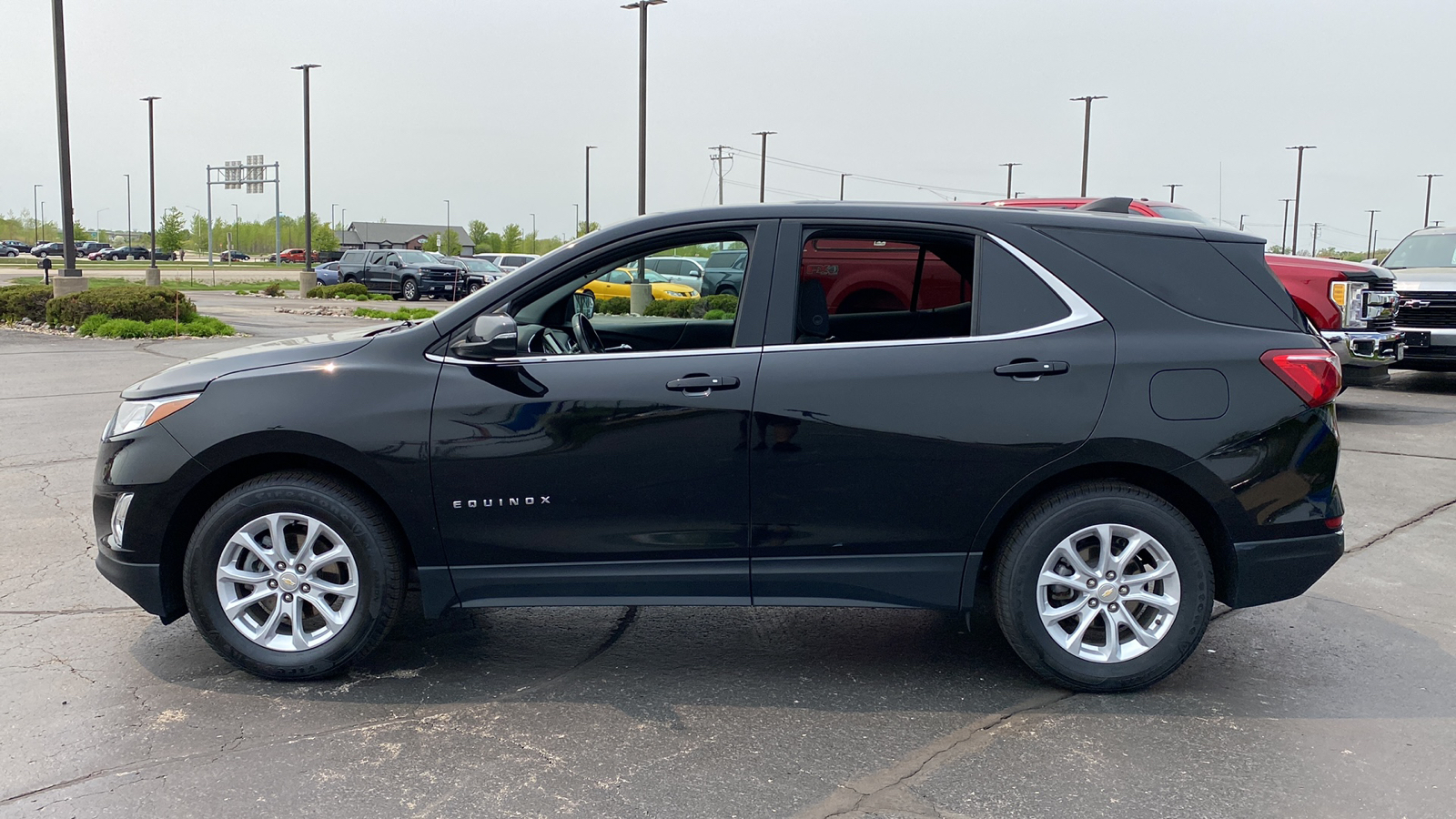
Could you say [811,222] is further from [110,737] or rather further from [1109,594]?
[110,737]

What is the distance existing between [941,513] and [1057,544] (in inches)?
16.7

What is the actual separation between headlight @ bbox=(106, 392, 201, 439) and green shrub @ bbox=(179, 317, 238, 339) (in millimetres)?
16947

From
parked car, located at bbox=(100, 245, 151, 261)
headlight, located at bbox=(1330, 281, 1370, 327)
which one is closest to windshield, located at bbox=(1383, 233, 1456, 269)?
headlight, located at bbox=(1330, 281, 1370, 327)

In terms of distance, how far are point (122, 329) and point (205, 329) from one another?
50.3 inches

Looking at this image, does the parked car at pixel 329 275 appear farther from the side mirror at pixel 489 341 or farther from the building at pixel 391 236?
the building at pixel 391 236

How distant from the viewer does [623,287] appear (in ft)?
43.4

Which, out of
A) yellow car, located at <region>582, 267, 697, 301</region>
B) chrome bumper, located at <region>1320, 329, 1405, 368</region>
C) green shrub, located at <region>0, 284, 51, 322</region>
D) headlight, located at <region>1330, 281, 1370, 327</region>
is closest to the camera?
yellow car, located at <region>582, 267, 697, 301</region>

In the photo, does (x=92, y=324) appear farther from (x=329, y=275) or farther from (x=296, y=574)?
(x=329, y=275)

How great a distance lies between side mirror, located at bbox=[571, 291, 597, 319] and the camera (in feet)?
15.6

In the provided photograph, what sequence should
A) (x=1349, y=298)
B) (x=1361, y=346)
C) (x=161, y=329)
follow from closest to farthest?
1. (x=1349, y=298)
2. (x=1361, y=346)
3. (x=161, y=329)

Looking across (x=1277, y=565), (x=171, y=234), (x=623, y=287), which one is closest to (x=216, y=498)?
(x=1277, y=565)

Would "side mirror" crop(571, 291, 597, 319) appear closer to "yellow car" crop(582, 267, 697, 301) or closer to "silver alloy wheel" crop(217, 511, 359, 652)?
"yellow car" crop(582, 267, 697, 301)

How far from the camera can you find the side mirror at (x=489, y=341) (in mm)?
4031

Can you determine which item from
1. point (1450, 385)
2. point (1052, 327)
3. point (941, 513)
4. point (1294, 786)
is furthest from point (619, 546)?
point (1450, 385)
